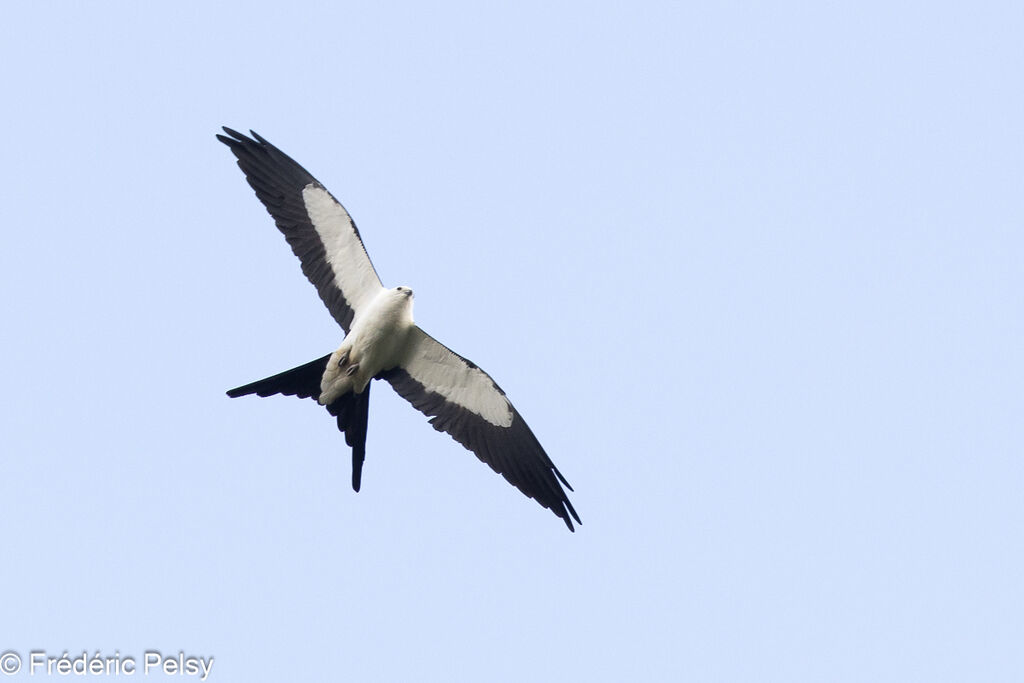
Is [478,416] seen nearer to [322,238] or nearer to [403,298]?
[403,298]

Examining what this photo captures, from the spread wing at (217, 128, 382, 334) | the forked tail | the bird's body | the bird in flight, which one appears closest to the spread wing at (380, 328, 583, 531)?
the bird in flight

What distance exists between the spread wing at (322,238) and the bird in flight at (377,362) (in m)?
0.01

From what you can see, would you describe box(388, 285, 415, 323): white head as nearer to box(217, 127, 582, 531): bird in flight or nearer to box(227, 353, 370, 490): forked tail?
box(217, 127, 582, 531): bird in flight

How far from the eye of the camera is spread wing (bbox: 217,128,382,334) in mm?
13445

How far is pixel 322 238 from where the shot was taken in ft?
44.3

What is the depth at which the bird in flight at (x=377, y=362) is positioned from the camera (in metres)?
13.2

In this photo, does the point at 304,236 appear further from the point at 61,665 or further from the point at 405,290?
the point at 61,665

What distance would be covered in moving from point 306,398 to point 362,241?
1.78 m

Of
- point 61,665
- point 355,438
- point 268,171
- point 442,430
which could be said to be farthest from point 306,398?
point 61,665

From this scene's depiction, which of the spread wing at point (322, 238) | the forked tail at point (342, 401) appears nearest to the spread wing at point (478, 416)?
the forked tail at point (342, 401)

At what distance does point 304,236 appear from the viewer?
44.3 ft

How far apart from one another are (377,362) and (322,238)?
1.49 m

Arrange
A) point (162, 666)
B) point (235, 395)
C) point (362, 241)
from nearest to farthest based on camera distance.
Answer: point (162, 666) < point (235, 395) < point (362, 241)

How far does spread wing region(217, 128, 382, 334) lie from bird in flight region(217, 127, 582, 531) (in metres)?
0.01
